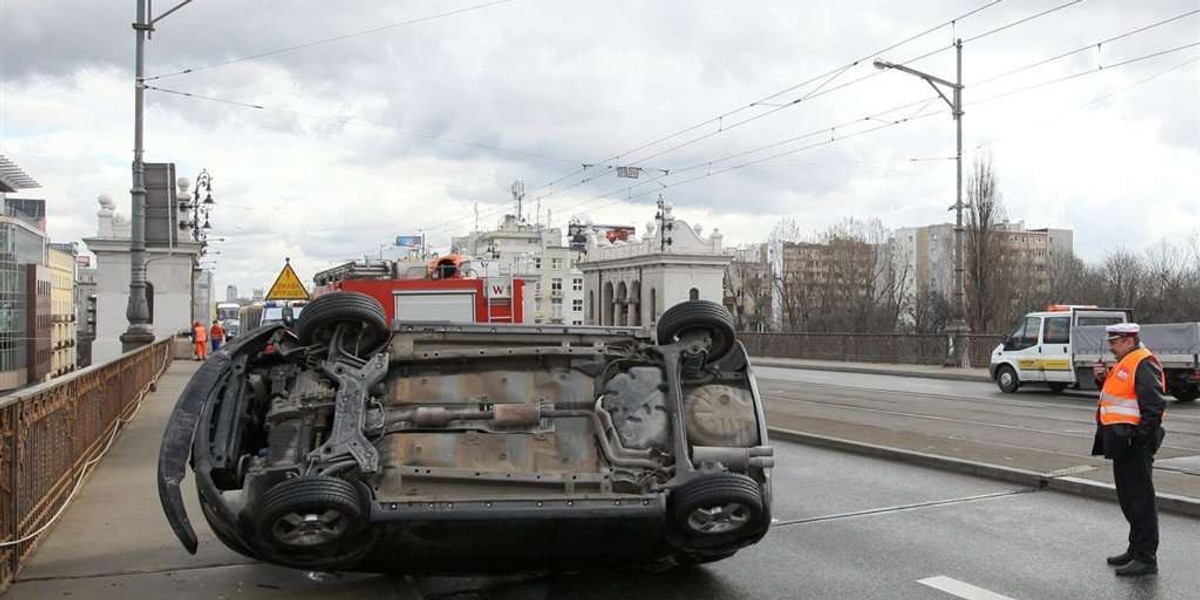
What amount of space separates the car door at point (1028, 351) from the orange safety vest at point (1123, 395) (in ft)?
58.7

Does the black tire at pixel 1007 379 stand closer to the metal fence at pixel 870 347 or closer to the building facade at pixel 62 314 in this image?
the metal fence at pixel 870 347

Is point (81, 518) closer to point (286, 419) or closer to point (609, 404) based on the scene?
point (286, 419)

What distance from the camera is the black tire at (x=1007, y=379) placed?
2405 cm

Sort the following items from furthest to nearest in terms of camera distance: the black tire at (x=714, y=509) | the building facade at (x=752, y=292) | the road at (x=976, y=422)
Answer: the building facade at (x=752, y=292)
the road at (x=976, y=422)
the black tire at (x=714, y=509)

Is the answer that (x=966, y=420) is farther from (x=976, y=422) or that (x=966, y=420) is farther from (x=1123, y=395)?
(x=1123, y=395)

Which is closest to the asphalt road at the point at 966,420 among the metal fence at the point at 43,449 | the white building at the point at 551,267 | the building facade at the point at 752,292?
the metal fence at the point at 43,449

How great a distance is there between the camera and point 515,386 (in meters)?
6.15

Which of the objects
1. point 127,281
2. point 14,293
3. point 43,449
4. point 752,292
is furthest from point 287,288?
point 752,292

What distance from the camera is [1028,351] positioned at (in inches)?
941

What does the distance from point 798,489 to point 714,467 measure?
4.48m

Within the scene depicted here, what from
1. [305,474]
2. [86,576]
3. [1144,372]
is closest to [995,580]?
[1144,372]

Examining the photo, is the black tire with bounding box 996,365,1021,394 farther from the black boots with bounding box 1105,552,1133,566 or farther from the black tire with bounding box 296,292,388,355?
the black tire with bounding box 296,292,388,355

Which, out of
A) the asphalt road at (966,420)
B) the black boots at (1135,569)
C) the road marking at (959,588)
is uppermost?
the black boots at (1135,569)

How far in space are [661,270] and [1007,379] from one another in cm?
4496
